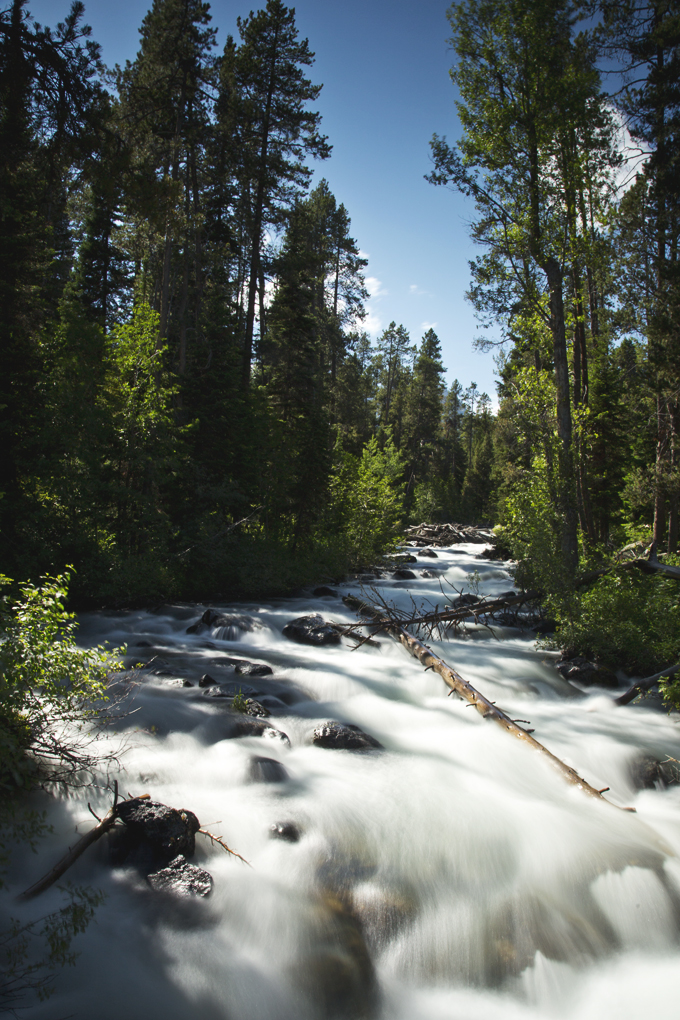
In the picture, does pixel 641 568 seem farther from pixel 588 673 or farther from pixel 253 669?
pixel 253 669

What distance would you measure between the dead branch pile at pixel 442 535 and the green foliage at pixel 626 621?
72.0ft

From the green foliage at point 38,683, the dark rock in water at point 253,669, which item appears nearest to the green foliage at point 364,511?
the dark rock in water at point 253,669

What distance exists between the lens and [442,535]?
110 ft

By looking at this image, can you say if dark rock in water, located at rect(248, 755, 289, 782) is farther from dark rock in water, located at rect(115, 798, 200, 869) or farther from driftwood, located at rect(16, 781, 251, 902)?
dark rock in water, located at rect(115, 798, 200, 869)

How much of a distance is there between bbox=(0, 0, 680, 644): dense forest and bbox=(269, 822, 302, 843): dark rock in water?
6710mm

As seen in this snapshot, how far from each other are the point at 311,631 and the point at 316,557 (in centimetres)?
652

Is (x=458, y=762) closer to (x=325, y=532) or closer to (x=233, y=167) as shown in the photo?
(x=325, y=532)

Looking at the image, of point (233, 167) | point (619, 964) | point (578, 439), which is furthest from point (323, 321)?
point (619, 964)

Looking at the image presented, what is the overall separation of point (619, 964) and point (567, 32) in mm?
17477

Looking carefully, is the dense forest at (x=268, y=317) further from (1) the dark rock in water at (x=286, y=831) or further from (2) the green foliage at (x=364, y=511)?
(1) the dark rock in water at (x=286, y=831)

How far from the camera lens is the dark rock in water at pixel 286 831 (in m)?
4.34

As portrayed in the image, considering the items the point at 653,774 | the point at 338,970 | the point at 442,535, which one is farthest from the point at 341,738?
the point at 442,535

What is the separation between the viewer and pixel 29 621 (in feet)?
12.5

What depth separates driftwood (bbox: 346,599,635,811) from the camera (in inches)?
214
